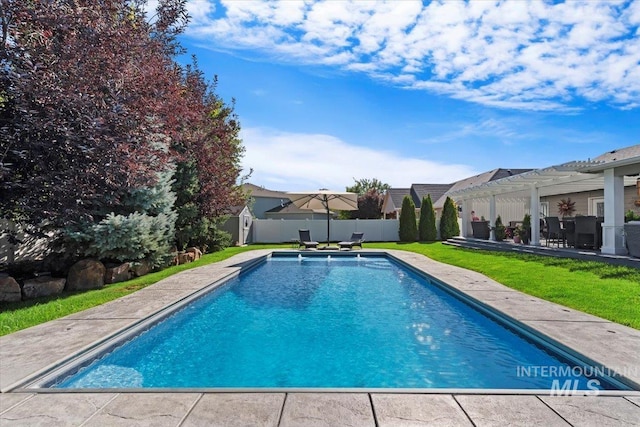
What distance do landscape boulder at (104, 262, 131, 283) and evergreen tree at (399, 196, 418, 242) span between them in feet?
57.9

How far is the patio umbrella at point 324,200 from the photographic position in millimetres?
19600

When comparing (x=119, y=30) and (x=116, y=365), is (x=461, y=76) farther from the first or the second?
(x=116, y=365)

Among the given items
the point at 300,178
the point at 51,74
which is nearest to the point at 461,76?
the point at 51,74

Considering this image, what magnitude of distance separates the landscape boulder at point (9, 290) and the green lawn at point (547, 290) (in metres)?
0.35

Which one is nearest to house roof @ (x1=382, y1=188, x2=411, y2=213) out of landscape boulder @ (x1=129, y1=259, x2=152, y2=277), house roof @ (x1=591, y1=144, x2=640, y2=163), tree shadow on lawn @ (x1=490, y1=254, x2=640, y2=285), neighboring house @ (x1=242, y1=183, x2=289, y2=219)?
neighboring house @ (x1=242, y1=183, x2=289, y2=219)

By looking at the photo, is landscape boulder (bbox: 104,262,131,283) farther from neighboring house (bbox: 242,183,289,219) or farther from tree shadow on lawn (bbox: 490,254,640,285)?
neighboring house (bbox: 242,183,289,219)

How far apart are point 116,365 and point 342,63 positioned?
505 inches

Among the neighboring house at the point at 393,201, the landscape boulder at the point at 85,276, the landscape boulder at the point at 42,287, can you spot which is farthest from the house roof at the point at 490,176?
the landscape boulder at the point at 42,287

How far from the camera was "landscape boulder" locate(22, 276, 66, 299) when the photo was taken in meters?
7.75

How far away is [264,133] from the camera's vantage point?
22547 millimetres

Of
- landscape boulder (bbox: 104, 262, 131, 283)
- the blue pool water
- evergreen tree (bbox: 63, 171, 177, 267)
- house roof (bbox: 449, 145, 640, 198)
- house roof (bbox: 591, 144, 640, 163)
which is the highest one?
house roof (bbox: 591, 144, 640, 163)

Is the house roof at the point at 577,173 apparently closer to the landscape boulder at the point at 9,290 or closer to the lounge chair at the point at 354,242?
the lounge chair at the point at 354,242
